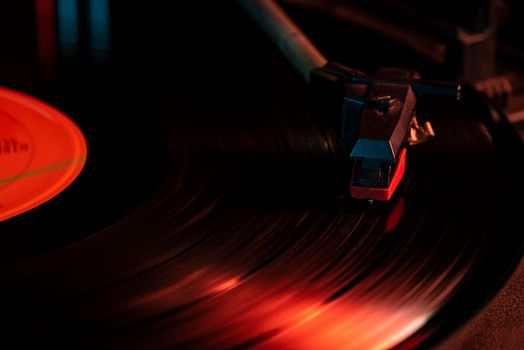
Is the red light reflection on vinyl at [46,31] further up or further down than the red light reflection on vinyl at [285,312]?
further up

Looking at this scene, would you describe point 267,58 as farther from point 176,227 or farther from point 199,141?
point 176,227

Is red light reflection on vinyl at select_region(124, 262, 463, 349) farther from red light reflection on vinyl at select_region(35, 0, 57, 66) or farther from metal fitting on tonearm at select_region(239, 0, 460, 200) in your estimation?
red light reflection on vinyl at select_region(35, 0, 57, 66)

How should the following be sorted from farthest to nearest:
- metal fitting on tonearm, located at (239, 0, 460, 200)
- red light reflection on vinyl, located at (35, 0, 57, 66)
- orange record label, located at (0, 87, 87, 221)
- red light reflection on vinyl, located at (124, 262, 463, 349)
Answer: red light reflection on vinyl, located at (35, 0, 57, 66), orange record label, located at (0, 87, 87, 221), metal fitting on tonearm, located at (239, 0, 460, 200), red light reflection on vinyl, located at (124, 262, 463, 349)

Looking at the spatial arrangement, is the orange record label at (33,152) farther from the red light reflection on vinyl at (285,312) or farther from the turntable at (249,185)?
the red light reflection on vinyl at (285,312)

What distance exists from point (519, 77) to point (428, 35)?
6.9 inches

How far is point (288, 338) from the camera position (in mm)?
653

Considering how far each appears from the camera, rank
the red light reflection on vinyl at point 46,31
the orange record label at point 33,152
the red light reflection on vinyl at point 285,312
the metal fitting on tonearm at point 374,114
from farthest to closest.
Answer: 1. the red light reflection on vinyl at point 46,31
2. the orange record label at point 33,152
3. the metal fitting on tonearm at point 374,114
4. the red light reflection on vinyl at point 285,312

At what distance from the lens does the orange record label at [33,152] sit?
0.88 m

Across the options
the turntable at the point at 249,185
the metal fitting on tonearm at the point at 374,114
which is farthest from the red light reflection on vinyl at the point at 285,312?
the metal fitting on tonearm at the point at 374,114

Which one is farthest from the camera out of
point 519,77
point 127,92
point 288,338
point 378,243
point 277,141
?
point 519,77

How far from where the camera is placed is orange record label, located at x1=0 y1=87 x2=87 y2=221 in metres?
0.88

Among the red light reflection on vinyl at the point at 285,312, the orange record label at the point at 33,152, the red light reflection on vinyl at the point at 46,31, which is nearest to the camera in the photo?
the red light reflection on vinyl at the point at 285,312

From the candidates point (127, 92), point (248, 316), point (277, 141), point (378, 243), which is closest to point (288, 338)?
point (248, 316)

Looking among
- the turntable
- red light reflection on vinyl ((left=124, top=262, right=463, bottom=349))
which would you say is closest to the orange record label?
the turntable
